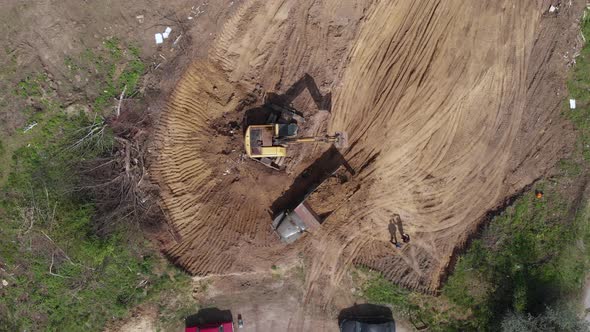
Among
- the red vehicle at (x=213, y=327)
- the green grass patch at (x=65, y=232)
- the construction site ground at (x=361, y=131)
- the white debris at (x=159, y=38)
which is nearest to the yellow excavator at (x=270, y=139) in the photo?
the construction site ground at (x=361, y=131)

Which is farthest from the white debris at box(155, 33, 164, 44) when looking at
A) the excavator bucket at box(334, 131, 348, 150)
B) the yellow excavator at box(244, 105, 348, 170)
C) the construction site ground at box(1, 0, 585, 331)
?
the excavator bucket at box(334, 131, 348, 150)

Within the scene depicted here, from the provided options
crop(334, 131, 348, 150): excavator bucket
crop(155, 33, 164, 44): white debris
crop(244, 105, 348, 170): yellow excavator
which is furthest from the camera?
crop(334, 131, 348, 150): excavator bucket

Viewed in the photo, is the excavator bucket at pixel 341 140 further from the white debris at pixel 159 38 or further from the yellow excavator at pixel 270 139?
the white debris at pixel 159 38

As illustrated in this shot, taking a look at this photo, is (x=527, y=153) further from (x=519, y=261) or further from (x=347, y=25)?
(x=347, y=25)

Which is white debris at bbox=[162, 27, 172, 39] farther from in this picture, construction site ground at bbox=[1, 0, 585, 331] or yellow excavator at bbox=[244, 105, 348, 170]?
yellow excavator at bbox=[244, 105, 348, 170]

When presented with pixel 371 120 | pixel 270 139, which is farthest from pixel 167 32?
pixel 371 120

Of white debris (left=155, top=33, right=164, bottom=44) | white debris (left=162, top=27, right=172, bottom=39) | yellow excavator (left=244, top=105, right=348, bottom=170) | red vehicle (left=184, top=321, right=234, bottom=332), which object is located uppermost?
white debris (left=162, top=27, right=172, bottom=39)

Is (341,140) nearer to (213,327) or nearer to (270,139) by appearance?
(270,139)

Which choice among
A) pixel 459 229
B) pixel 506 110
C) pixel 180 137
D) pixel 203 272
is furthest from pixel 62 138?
pixel 506 110
